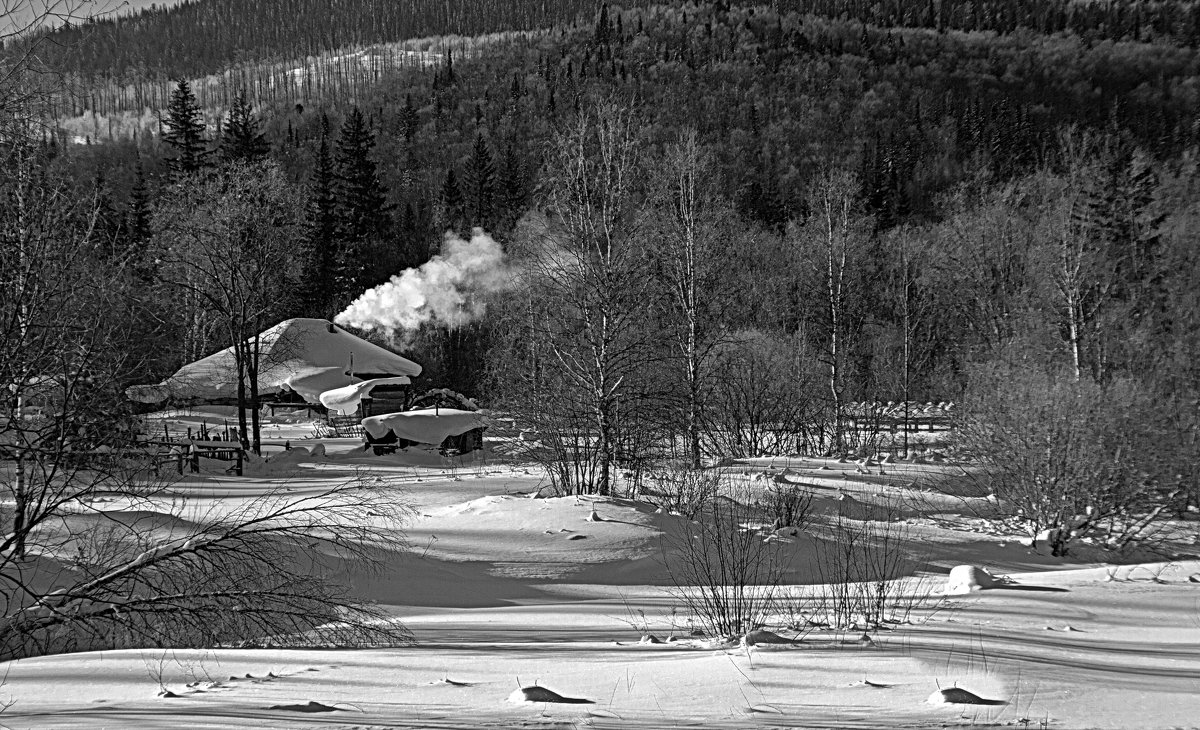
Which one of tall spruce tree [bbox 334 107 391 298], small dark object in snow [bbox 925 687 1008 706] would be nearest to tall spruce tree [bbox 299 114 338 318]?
tall spruce tree [bbox 334 107 391 298]

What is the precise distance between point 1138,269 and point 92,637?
4766 centimetres

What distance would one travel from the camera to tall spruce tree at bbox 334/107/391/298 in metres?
60.2

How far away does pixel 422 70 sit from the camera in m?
131

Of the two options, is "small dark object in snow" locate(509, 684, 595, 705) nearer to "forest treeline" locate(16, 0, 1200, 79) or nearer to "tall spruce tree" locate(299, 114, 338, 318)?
"tall spruce tree" locate(299, 114, 338, 318)

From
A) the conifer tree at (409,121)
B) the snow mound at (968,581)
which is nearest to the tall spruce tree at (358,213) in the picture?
the conifer tree at (409,121)

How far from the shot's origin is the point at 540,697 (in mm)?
4293

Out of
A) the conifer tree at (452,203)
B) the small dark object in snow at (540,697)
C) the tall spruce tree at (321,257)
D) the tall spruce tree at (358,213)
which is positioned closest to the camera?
the small dark object in snow at (540,697)

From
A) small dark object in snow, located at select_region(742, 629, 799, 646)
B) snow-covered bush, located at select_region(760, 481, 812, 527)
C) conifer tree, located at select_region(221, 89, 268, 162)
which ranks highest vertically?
conifer tree, located at select_region(221, 89, 268, 162)

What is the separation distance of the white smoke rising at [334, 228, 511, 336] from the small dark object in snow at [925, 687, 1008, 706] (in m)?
48.4

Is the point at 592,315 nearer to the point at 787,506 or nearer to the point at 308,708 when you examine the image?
the point at 787,506

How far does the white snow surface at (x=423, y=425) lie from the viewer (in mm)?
28891

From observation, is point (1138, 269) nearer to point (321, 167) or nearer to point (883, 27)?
point (321, 167)

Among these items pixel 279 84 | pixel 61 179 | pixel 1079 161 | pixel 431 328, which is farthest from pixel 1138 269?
pixel 279 84

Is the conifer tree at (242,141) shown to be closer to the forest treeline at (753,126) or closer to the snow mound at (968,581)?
the forest treeline at (753,126)
